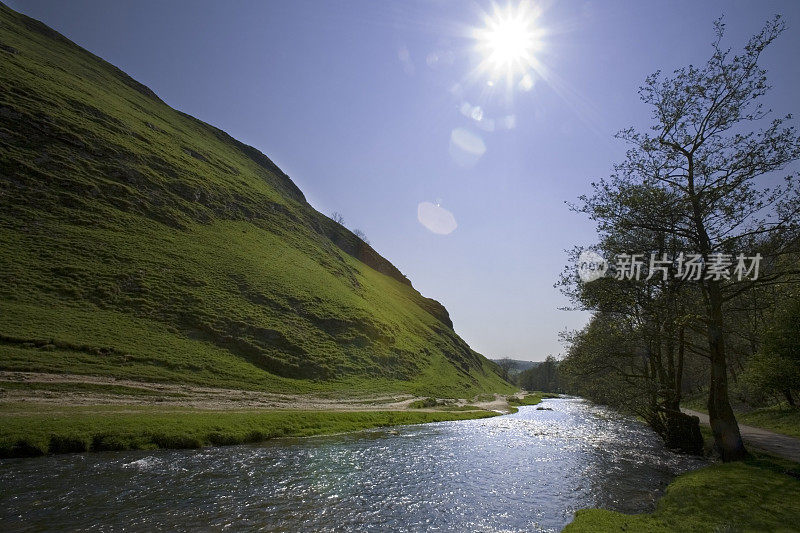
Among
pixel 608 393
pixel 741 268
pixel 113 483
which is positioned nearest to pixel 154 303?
pixel 113 483

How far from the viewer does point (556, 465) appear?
2323 cm

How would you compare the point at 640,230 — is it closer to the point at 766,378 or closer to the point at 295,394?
the point at 766,378

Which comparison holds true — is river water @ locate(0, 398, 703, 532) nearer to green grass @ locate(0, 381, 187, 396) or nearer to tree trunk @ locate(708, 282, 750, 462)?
tree trunk @ locate(708, 282, 750, 462)

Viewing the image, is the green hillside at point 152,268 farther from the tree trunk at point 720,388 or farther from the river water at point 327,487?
the tree trunk at point 720,388

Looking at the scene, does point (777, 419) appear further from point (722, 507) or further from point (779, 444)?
point (722, 507)

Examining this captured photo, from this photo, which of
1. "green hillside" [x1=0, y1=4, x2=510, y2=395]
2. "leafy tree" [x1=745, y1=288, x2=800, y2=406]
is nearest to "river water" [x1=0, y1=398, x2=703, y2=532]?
"leafy tree" [x1=745, y1=288, x2=800, y2=406]

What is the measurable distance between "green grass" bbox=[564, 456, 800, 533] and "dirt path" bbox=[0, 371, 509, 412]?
3421 cm

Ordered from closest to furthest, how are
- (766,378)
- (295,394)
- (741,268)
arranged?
(741,268) < (766,378) < (295,394)

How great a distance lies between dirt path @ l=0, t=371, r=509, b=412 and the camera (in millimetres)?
29844

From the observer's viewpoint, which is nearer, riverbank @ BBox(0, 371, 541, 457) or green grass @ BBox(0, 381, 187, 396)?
riverbank @ BBox(0, 371, 541, 457)

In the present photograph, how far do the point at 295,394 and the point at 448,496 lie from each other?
3874 cm

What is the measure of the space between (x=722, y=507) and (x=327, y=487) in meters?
14.9

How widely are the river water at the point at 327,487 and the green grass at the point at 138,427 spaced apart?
63.4 inches

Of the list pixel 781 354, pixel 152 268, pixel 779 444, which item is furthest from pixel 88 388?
pixel 781 354
